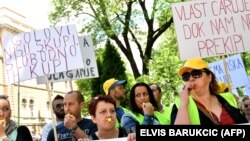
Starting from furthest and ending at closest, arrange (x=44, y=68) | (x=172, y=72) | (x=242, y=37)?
1. (x=172, y=72)
2. (x=44, y=68)
3. (x=242, y=37)

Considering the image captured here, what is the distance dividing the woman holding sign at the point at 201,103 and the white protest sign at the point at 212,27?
122cm

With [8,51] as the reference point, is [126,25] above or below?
above

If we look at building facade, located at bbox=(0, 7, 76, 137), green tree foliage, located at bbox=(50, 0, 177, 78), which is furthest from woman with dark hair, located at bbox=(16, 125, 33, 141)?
building facade, located at bbox=(0, 7, 76, 137)

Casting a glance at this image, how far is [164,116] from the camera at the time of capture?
4293 mm

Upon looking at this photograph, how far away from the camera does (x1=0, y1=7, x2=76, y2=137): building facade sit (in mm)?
42188

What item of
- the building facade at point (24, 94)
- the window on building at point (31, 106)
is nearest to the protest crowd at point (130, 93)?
the building facade at point (24, 94)

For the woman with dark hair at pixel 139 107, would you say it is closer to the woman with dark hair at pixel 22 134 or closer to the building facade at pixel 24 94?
the woman with dark hair at pixel 22 134

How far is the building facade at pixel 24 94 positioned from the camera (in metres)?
42.2

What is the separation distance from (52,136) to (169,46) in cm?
1877

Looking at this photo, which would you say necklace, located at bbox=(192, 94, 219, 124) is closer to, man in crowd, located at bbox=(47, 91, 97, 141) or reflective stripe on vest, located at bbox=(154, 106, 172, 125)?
reflective stripe on vest, located at bbox=(154, 106, 172, 125)

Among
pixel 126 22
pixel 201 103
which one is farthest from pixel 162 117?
pixel 126 22

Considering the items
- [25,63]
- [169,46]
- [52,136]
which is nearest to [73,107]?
[52,136]

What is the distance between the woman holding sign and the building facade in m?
36.8

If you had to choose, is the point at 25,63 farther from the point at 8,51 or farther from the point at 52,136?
the point at 52,136
